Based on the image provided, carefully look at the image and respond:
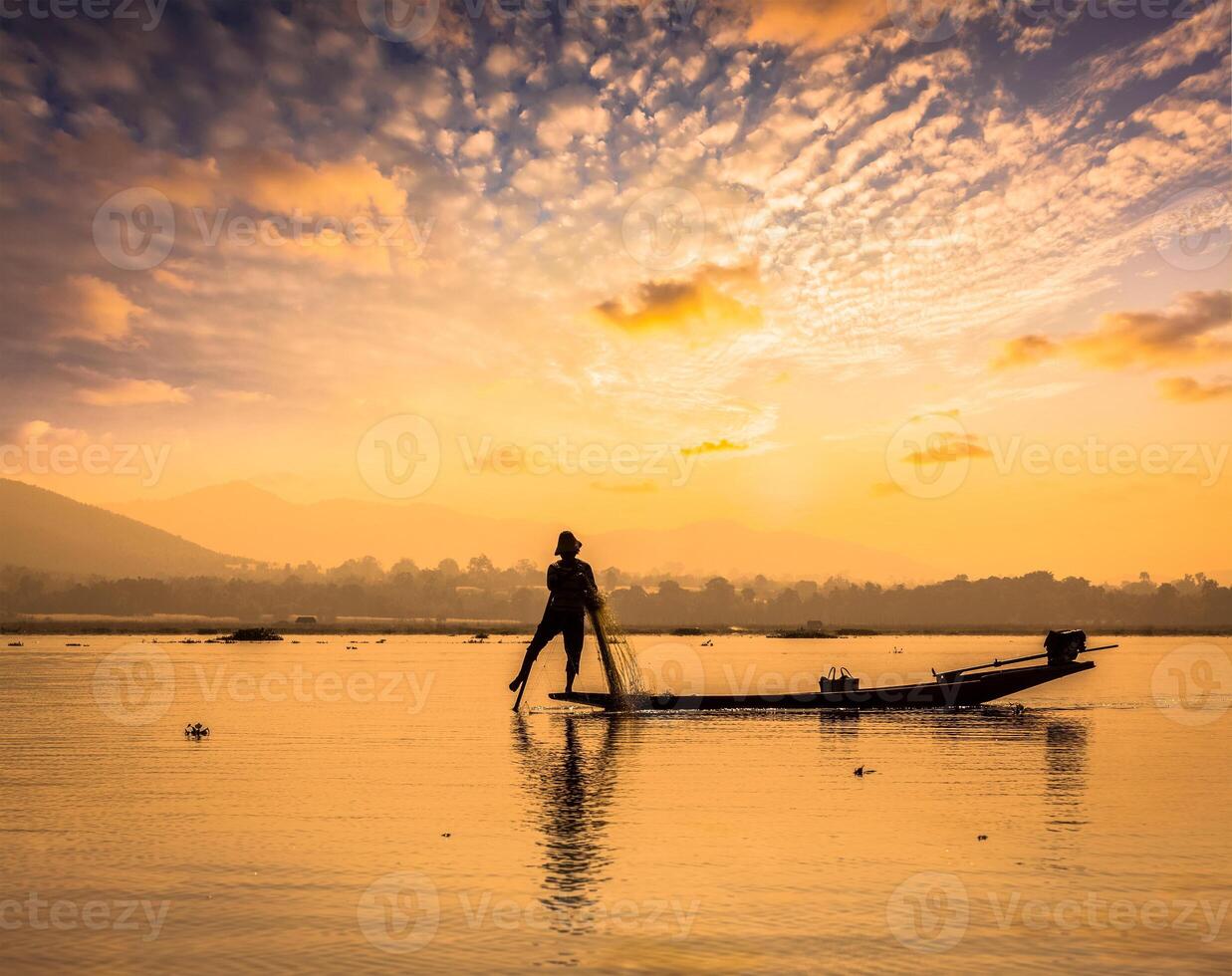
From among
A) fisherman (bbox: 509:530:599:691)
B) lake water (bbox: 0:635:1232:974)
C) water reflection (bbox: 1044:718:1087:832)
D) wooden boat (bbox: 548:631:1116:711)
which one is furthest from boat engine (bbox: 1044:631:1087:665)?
fisherman (bbox: 509:530:599:691)

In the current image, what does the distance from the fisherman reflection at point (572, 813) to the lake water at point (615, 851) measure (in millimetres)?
88

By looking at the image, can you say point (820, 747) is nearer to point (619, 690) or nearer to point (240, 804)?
point (619, 690)

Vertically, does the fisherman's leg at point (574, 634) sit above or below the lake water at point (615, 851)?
above

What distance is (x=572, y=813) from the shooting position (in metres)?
20.4

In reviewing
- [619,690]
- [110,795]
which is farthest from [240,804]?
[619,690]

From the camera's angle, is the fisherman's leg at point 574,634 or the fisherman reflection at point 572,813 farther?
the fisherman's leg at point 574,634

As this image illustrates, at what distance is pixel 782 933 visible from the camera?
41.3ft

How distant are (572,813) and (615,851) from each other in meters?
3.77

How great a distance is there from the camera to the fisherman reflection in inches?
542

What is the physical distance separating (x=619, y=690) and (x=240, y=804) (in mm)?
21830

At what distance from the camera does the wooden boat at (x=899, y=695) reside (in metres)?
42.3

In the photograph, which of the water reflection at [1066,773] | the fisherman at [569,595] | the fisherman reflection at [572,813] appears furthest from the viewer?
the fisherman at [569,595]

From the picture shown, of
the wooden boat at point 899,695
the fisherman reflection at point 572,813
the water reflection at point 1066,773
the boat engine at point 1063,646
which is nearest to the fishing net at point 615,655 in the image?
the wooden boat at point 899,695

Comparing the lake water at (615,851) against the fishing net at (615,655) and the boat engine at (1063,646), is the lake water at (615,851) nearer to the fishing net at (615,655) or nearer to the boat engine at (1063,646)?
the fishing net at (615,655)
